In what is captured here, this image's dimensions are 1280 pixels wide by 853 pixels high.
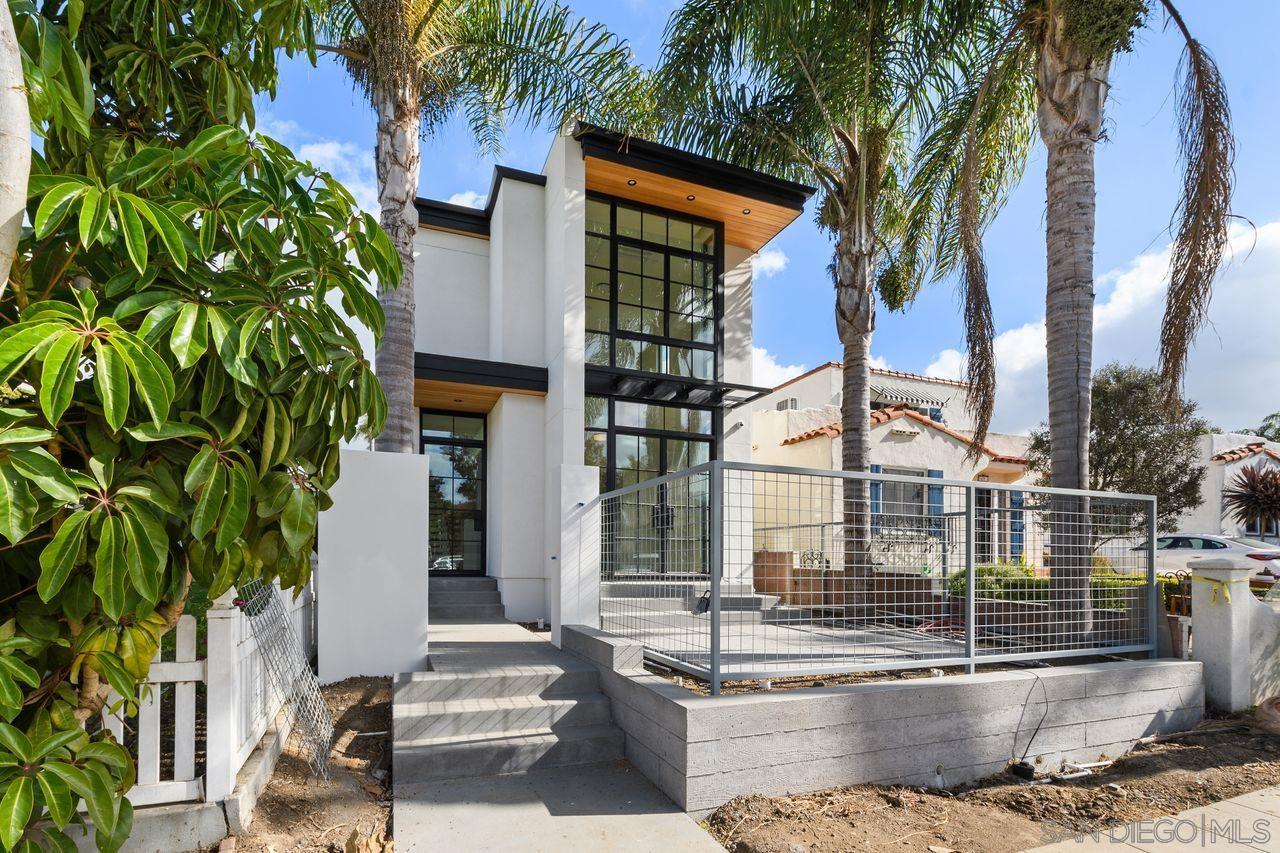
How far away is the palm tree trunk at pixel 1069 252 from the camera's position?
6004mm

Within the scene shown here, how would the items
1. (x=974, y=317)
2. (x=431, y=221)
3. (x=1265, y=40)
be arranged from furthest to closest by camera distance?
(x=431, y=221) → (x=974, y=317) → (x=1265, y=40)

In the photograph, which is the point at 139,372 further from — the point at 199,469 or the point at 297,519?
the point at 297,519

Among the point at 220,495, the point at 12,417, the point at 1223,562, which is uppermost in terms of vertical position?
the point at 12,417

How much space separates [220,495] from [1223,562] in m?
7.18

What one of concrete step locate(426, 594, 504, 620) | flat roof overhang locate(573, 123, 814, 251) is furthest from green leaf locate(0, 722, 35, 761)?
flat roof overhang locate(573, 123, 814, 251)

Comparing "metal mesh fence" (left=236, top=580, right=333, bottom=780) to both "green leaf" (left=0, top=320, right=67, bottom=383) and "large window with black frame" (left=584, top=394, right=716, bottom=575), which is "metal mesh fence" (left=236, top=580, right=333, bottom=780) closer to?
"green leaf" (left=0, top=320, right=67, bottom=383)

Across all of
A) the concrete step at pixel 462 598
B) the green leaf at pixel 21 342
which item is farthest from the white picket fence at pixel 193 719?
the concrete step at pixel 462 598

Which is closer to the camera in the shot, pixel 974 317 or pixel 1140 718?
pixel 1140 718

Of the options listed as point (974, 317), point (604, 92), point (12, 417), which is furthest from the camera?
point (604, 92)

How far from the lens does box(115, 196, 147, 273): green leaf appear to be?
2039 millimetres

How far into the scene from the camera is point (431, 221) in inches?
410

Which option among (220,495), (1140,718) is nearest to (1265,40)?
(1140,718)

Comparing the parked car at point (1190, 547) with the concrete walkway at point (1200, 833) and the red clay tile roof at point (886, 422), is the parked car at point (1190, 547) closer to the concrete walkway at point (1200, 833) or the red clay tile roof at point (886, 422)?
the red clay tile roof at point (886, 422)

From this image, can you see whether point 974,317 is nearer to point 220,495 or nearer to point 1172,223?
point 1172,223
